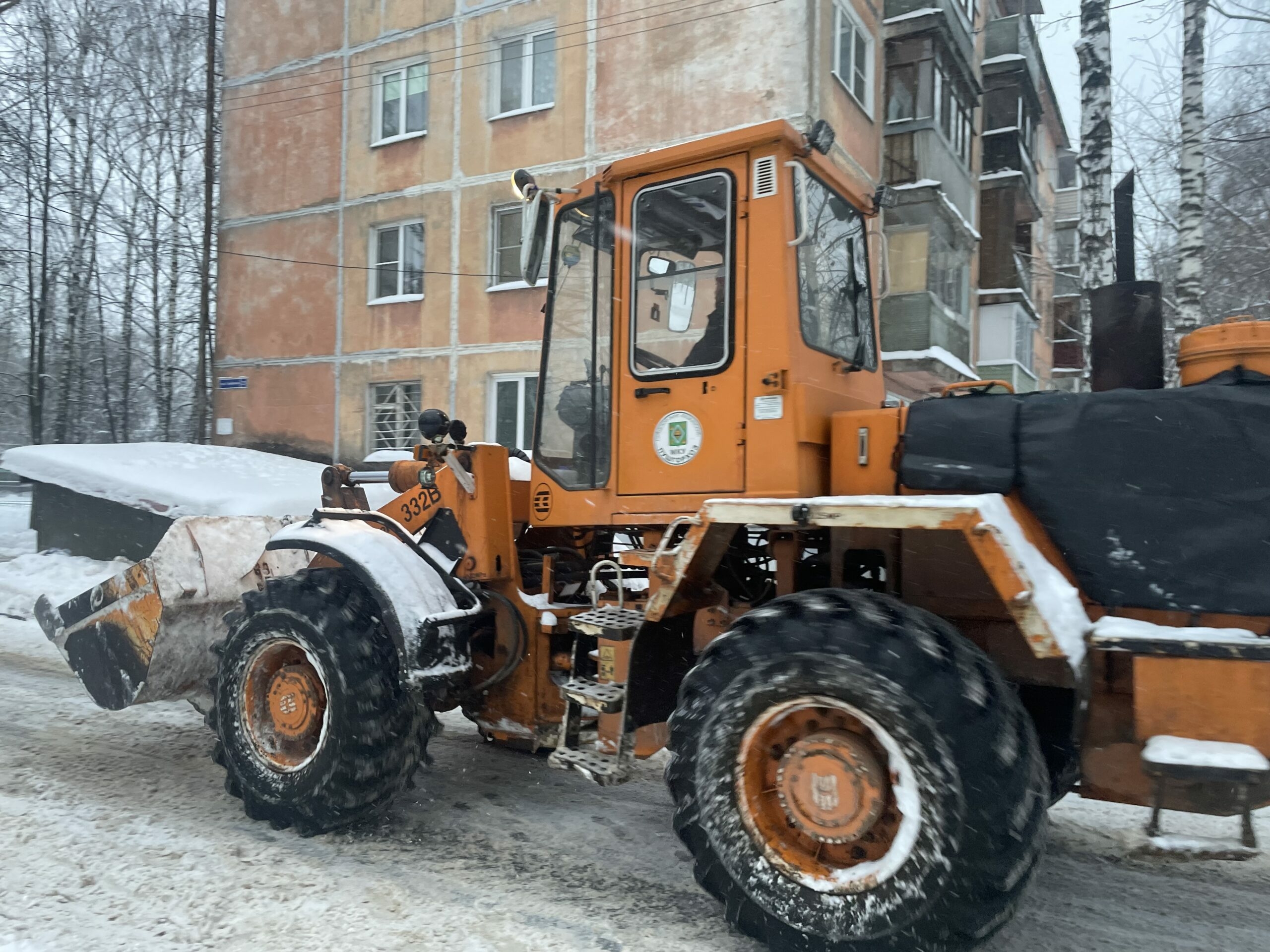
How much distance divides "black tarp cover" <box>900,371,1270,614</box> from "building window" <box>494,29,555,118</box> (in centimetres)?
1385

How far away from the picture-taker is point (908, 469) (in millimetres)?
3172

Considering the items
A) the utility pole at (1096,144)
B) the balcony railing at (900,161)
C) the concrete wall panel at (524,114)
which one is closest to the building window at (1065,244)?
the balcony railing at (900,161)

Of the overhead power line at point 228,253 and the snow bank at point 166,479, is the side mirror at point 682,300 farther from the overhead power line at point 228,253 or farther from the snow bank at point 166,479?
the overhead power line at point 228,253

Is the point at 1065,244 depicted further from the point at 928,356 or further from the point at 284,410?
the point at 284,410

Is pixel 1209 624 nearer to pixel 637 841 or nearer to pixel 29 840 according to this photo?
pixel 637 841

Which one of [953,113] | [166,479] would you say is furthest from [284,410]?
[953,113]

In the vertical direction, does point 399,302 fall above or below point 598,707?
above

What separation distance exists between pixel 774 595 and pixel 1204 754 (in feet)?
5.32

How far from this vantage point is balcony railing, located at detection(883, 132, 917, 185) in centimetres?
1521

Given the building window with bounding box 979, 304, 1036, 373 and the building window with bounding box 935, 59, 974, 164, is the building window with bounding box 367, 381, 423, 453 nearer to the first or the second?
the building window with bounding box 935, 59, 974, 164

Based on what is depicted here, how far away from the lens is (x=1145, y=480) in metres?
2.77

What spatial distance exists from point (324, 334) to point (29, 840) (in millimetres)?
15060

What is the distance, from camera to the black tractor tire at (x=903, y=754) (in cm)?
262

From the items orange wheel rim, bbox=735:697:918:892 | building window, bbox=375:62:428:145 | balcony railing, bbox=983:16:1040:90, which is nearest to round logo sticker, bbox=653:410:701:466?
orange wheel rim, bbox=735:697:918:892
